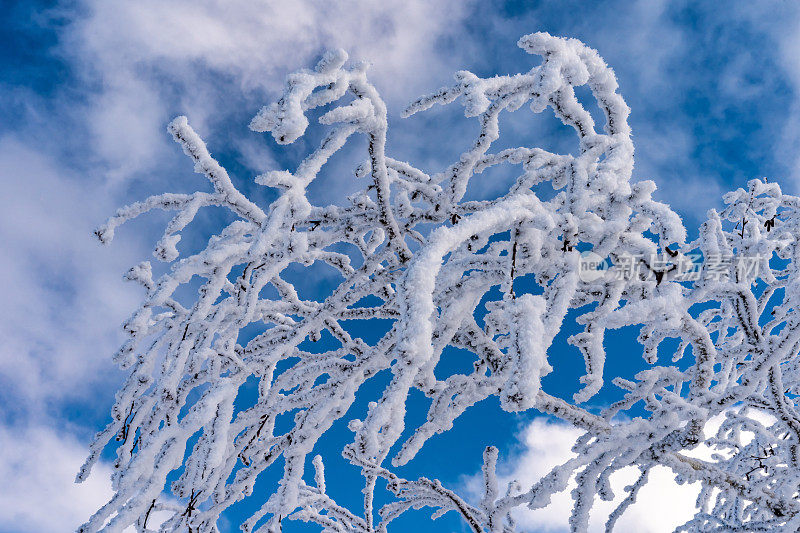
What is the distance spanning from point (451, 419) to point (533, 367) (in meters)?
1.09

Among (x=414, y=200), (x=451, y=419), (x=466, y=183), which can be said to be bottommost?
(x=451, y=419)

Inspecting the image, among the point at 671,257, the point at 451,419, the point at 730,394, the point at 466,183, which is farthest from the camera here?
the point at 466,183

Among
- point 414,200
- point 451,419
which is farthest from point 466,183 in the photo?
point 451,419

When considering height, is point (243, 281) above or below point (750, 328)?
above

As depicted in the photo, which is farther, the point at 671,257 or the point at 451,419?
the point at 451,419

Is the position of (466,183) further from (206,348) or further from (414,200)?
(206,348)

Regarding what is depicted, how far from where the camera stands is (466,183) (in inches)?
102

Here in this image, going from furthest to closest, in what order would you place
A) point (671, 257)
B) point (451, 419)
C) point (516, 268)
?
point (451, 419)
point (516, 268)
point (671, 257)

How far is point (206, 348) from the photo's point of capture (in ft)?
6.77

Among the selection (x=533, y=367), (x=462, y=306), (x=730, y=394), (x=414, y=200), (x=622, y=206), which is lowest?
(x=533, y=367)

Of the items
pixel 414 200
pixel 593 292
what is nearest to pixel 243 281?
pixel 414 200

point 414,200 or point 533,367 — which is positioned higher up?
point 414,200

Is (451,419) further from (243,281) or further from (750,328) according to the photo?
(750,328)

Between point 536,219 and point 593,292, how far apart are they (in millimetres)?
941
